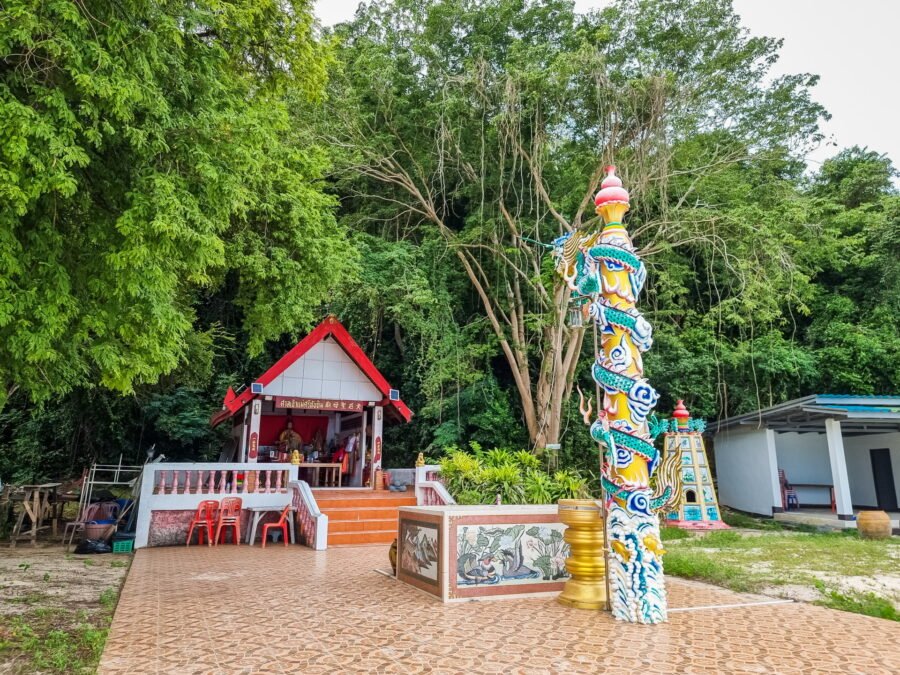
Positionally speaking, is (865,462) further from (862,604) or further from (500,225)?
(862,604)

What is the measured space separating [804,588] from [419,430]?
1106 centimetres

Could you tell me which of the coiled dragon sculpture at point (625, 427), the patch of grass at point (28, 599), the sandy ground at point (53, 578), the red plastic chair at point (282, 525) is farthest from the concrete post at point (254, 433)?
the coiled dragon sculpture at point (625, 427)

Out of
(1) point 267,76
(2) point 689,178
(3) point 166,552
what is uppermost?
(2) point 689,178

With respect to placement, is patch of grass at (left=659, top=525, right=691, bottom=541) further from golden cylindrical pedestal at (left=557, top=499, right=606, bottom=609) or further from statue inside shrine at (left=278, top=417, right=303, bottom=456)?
statue inside shrine at (left=278, top=417, right=303, bottom=456)

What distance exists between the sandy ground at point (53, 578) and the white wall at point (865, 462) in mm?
16464

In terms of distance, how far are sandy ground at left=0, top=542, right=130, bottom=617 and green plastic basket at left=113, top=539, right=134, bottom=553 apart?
11.5 inches

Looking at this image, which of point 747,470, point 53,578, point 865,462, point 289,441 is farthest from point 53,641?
point 865,462

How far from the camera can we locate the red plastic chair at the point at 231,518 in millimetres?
9469

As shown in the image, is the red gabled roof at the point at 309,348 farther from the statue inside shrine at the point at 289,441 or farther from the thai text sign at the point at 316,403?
the statue inside shrine at the point at 289,441

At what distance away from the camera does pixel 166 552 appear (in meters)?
8.41

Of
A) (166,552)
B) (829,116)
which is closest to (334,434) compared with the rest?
(166,552)

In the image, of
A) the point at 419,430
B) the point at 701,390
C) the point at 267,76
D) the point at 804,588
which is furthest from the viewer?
the point at 419,430

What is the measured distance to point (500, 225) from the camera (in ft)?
44.3

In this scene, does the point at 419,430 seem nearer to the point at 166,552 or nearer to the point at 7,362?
the point at 166,552
